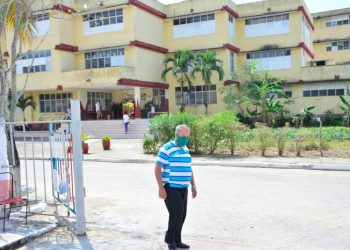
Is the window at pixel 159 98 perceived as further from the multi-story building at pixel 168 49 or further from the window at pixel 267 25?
the window at pixel 267 25

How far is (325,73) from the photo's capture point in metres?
32.9

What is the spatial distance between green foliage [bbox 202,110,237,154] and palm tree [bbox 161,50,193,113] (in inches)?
691

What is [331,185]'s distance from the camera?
9859mm

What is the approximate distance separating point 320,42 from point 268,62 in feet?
44.6

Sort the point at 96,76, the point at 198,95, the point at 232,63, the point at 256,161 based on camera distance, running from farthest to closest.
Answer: the point at 198,95, the point at 232,63, the point at 96,76, the point at 256,161

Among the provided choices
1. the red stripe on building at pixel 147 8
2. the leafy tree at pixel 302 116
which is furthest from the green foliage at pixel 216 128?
the red stripe on building at pixel 147 8

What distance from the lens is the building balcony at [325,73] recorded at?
3219 cm

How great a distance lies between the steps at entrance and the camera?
93.1 feet

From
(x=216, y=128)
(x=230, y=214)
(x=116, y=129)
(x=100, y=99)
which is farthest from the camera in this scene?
(x=100, y=99)

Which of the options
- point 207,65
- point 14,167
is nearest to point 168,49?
point 207,65

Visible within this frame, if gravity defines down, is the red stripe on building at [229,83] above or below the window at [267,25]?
below

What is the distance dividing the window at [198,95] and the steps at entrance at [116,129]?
7367 millimetres

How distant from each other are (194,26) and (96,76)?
9735 millimetres

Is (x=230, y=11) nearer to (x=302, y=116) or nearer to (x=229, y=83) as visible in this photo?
(x=229, y=83)
